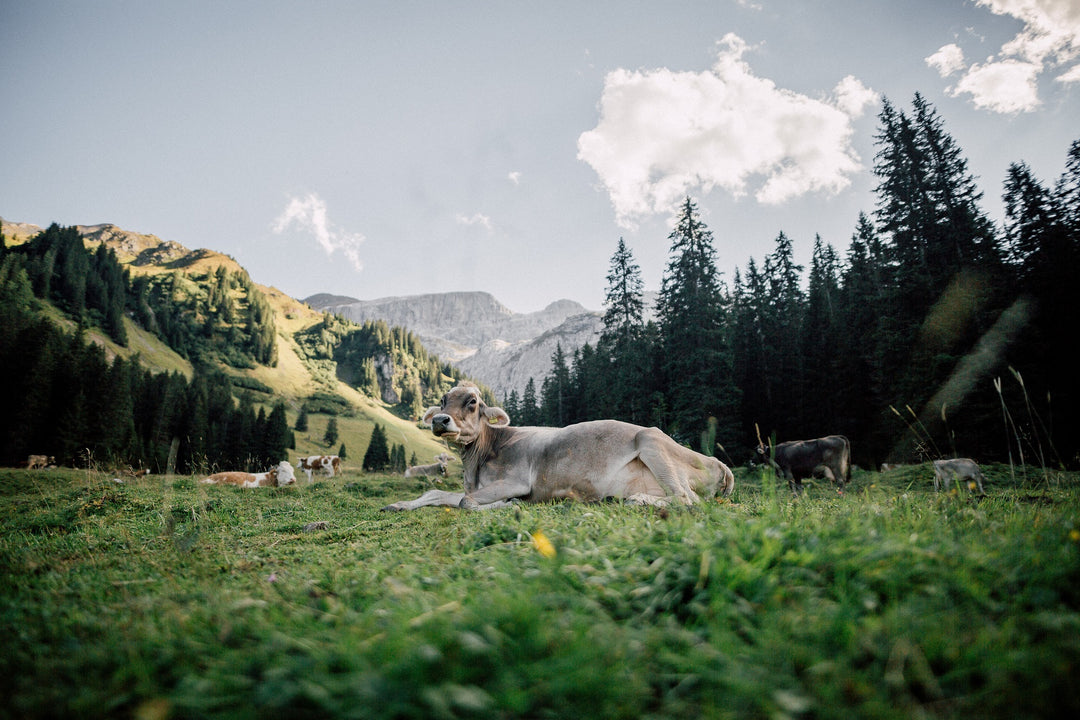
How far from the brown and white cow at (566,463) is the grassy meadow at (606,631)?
3336 millimetres

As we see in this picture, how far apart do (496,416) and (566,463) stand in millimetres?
2674

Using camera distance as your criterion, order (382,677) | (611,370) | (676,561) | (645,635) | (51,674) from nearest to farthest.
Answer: (382,677) → (51,674) → (645,635) → (676,561) → (611,370)

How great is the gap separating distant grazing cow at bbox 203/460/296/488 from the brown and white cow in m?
13.4

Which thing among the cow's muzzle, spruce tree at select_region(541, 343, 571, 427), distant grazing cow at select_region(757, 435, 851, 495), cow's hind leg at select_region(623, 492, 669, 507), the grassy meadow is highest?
spruce tree at select_region(541, 343, 571, 427)

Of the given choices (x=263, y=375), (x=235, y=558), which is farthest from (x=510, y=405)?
(x=263, y=375)

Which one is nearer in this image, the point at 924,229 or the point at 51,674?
the point at 51,674

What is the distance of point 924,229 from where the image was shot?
26.5 m

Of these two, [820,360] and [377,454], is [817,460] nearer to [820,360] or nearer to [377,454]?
[820,360]

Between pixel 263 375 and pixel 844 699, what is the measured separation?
6359 inches

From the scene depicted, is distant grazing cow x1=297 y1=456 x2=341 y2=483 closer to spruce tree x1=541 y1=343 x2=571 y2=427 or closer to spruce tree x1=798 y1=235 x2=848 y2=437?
spruce tree x1=541 y1=343 x2=571 y2=427

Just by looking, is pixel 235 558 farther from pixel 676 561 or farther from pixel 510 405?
pixel 510 405

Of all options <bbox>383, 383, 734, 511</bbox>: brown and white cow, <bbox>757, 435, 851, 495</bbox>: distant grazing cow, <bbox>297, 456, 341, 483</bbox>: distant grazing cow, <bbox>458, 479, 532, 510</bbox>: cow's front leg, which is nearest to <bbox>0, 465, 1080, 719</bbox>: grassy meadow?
<bbox>383, 383, 734, 511</bbox>: brown and white cow

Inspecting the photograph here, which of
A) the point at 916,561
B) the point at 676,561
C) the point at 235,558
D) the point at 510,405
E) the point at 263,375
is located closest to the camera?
the point at 916,561

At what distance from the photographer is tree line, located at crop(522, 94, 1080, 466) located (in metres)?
22.2
